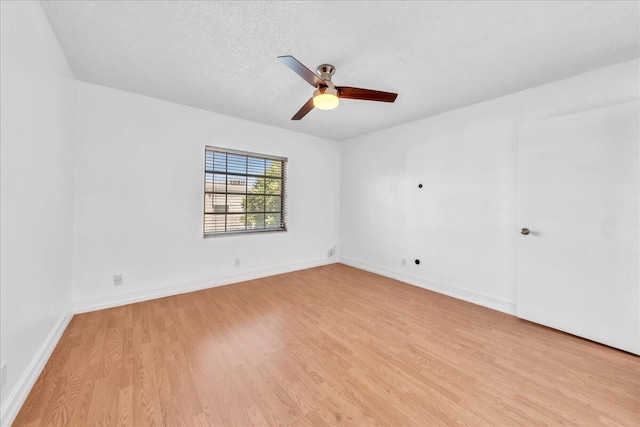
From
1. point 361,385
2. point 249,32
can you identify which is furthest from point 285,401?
point 249,32

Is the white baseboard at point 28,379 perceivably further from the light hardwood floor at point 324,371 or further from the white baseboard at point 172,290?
the white baseboard at point 172,290

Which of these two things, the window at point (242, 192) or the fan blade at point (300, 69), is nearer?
the fan blade at point (300, 69)

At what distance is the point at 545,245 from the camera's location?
2.54 m

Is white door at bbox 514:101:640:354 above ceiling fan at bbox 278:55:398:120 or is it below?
below

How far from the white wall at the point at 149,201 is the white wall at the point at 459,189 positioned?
192 cm

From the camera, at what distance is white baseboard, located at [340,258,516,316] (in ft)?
9.47

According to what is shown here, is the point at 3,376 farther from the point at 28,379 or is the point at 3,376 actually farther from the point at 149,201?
the point at 149,201

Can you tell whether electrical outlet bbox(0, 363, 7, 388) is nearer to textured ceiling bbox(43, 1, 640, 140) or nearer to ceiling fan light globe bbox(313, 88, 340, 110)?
textured ceiling bbox(43, 1, 640, 140)

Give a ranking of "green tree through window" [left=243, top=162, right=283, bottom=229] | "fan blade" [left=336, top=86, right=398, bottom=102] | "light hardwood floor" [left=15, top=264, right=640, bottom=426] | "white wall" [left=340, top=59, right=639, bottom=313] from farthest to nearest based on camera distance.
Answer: "green tree through window" [left=243, top=162, right=283, bottom=229]
"white wall" [left=340, top=59, right=639, bottom=313]
"fan blade" [left=336, top=86, right=398, bottom=102]
"light hardwood floor" [left=15, top=264, right=640, bottom=426]

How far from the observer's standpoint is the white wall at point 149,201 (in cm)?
276

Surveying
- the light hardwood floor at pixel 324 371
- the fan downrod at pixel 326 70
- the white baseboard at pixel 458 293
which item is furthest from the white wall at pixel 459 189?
the fan downrod at pixel 326 70

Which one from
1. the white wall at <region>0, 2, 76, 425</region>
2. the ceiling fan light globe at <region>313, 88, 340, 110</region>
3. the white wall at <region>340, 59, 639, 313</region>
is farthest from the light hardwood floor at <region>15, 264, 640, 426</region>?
the ceiling fan light globe at <region>313, 88, 340, 110</region>

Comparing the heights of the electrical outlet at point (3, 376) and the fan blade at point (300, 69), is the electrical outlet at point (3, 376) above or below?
below

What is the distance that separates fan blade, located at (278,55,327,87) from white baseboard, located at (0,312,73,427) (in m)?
2.58
